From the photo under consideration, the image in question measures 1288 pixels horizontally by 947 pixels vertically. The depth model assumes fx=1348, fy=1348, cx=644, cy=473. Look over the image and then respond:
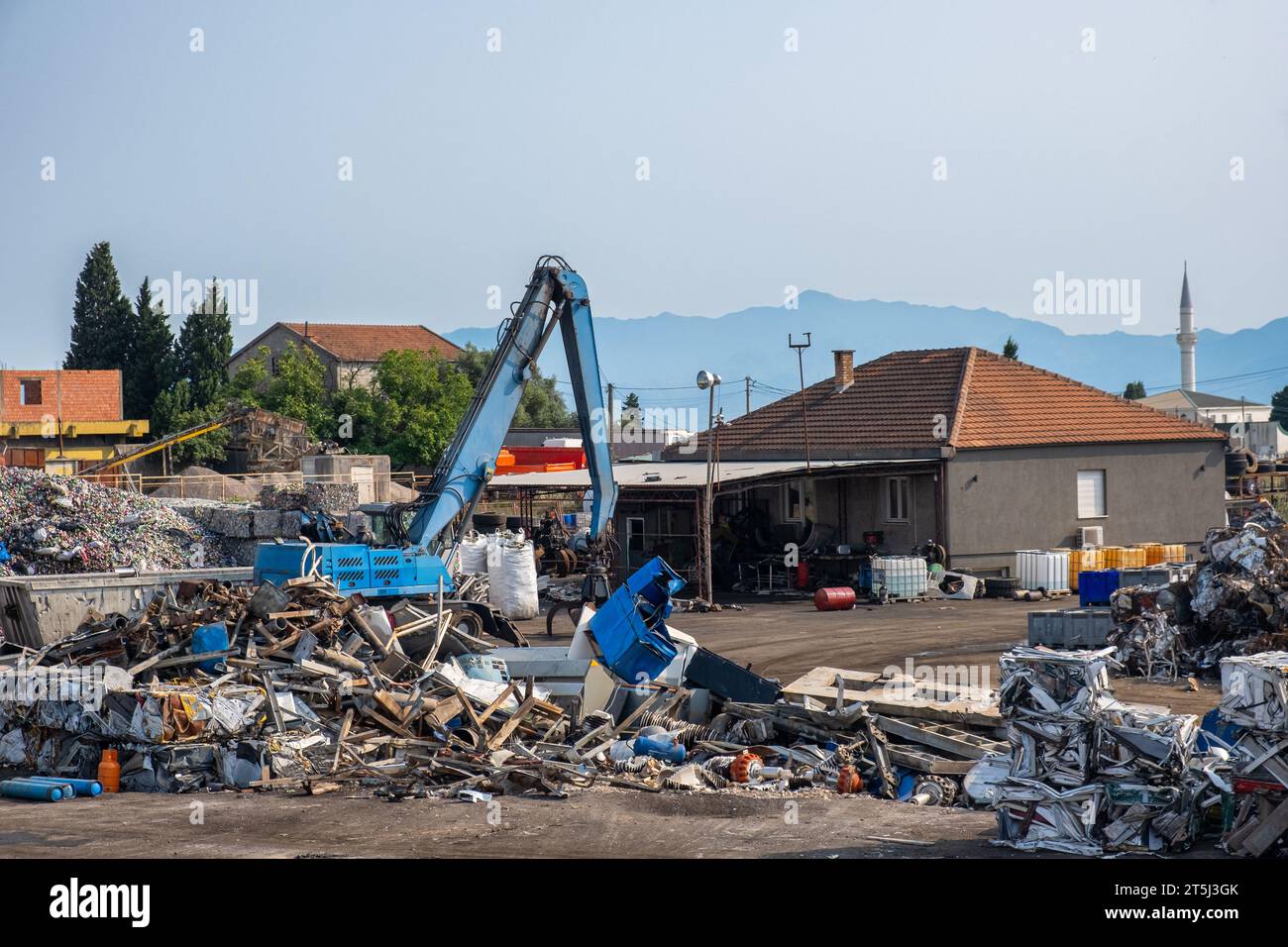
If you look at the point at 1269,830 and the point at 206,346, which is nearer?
the point at 1269,830

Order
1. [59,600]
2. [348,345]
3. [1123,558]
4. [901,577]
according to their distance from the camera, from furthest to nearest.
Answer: [348,345] < [1123,558] < [901,577] < [59,600]

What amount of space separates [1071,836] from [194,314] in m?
59.4

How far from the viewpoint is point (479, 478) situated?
21.8 metres

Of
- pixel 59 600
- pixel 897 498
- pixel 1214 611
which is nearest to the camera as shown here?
pixel 1214 611

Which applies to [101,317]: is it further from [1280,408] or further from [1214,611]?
[1280,408]

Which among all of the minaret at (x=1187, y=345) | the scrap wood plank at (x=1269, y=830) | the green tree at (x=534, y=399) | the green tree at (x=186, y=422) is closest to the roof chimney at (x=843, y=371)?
the scrap wood plank at (x=1269, y=830)

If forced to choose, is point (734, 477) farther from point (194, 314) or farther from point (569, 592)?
point (194, 314)

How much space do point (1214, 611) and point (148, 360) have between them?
2187 inches

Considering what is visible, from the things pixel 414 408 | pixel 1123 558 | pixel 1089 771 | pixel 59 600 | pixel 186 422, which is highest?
pixel 414 408

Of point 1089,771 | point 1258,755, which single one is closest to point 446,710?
point 1089,771

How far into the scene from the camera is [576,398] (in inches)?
911

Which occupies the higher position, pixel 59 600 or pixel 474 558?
pixel 474 558
